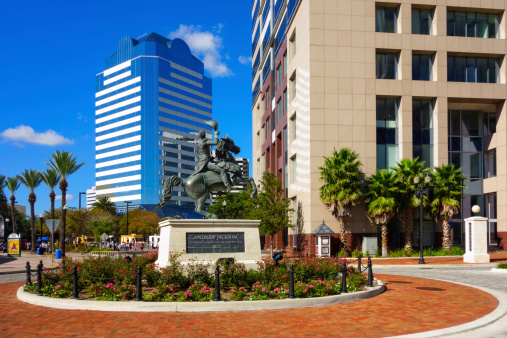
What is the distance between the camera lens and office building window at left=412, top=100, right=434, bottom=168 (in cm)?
3856

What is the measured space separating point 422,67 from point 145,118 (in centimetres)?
12521

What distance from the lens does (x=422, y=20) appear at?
128 ft

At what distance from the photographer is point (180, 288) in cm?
1454

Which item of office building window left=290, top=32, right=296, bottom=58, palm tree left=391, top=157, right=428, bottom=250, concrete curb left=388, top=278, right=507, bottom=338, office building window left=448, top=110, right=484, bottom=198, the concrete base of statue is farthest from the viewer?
office building window left=290, top=32, right=296, bottom=58

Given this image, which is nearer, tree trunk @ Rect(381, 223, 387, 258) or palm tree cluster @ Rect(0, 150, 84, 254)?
tree trunk @ Rect(381, 223, 387, 258)

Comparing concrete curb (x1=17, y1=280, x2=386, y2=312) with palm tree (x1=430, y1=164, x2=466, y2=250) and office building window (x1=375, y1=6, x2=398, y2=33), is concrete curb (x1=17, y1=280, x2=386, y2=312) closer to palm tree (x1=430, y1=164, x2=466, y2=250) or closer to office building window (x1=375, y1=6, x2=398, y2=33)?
palm tree (x1=430, y1=164, x2=466, y2=250)

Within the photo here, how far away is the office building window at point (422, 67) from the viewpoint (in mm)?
38625

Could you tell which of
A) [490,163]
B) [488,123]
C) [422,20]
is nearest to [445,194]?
[490,163]

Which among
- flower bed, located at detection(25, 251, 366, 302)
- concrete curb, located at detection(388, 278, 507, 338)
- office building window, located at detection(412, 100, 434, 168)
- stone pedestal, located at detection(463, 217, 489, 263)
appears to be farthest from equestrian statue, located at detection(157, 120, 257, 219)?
office building window, located at detection(412, 100, 434, 168)

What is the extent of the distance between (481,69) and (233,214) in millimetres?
46160

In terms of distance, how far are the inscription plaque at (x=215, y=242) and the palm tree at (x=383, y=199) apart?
19343mm

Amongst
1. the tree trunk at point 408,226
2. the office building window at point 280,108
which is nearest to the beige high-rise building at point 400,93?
the tree trunk at point 408,226

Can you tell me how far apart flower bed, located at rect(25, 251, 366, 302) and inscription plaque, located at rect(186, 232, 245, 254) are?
85cm

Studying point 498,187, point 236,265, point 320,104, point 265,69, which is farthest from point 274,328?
point 265,69
